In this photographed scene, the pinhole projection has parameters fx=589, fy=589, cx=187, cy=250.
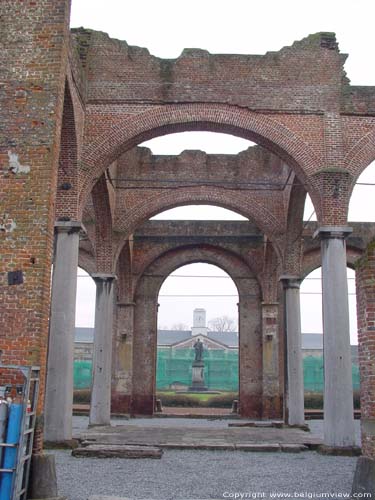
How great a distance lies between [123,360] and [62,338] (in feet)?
35.8

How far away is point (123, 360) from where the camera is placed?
22656 mm

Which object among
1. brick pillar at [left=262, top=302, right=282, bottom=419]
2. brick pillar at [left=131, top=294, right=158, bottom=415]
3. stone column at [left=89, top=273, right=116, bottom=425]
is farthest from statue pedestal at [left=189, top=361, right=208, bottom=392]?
stone column at [left=89, top=273, right=116, bottom=425]

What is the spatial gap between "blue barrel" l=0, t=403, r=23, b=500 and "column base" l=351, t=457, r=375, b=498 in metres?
3.83

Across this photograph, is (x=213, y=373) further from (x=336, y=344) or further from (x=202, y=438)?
(x=336, y=344)

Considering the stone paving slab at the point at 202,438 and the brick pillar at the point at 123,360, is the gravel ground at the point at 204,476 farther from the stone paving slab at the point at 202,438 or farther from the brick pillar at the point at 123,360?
the brick pillar at the point at 123,360

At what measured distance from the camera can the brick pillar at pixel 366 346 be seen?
686 centimetres

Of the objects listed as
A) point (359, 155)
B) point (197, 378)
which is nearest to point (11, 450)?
point (359, 155)

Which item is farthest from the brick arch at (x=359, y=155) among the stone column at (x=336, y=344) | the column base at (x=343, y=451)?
the column base at (x=343, y=451)

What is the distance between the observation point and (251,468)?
9.75 m

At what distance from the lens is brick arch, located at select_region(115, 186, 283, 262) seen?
1822 cm

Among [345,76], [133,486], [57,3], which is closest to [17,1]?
[57,3]

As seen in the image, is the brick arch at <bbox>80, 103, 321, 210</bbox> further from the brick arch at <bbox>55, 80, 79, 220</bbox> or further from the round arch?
the round arch

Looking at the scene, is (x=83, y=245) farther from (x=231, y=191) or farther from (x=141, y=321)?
(x=231, y=191)

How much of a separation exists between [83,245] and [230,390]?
1903 centimetres
